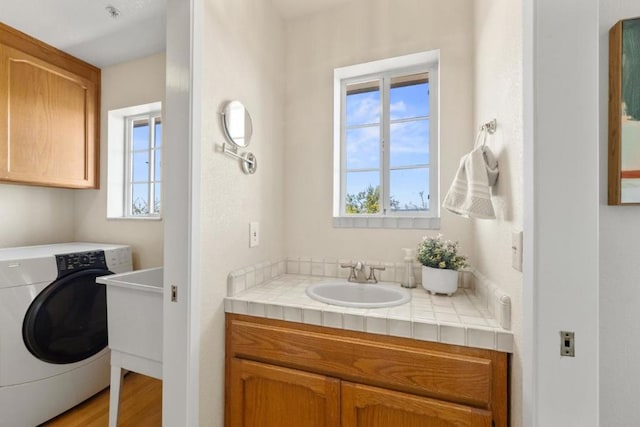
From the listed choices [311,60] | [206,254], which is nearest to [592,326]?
[206,254]

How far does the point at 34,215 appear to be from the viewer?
2.03m

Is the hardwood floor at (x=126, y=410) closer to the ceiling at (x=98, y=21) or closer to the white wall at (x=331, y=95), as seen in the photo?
the white wall at (x=331, y=95)

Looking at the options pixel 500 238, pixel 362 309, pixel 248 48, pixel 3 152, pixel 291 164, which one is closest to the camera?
pixel 500 238

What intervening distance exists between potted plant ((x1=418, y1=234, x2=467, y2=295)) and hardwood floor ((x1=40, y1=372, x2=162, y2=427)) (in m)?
1.77

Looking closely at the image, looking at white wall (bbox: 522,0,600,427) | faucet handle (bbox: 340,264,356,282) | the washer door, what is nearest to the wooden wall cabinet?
the washer door

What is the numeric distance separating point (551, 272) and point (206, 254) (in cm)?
111

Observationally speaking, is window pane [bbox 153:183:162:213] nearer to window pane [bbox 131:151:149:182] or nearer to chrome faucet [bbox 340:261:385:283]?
window pane [bbox 131:151:149:182]

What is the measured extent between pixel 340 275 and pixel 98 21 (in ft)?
7.22

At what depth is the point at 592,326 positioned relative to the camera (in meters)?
0.62

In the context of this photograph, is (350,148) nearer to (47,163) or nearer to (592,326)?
(592,326)

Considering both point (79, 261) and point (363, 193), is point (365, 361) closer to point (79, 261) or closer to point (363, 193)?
point (363, 193)

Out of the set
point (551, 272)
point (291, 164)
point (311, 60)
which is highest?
point (311, 60)

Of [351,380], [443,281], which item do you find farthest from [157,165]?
[443,281]

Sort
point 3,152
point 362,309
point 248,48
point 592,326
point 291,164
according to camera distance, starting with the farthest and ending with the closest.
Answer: point 291,164
point 3,152
point 248,48
point 362,309
point 592,326
